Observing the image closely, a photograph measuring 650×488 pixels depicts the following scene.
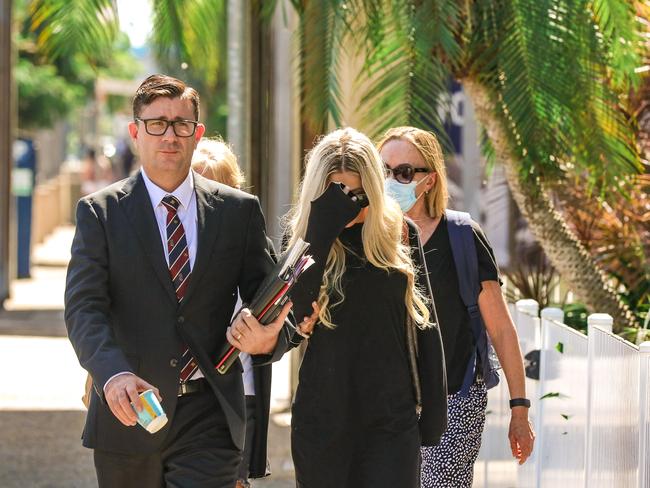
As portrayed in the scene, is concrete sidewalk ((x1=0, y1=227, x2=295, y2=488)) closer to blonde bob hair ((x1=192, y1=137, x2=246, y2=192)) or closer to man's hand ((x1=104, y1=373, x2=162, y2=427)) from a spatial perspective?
blonde bob hair ((x1=192, y1=137, x2=246, y2=192))

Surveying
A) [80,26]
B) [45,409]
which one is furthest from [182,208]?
[45,409]

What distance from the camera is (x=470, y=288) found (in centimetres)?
526

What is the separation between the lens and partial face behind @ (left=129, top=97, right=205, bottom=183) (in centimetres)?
445

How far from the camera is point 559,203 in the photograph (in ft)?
28.2

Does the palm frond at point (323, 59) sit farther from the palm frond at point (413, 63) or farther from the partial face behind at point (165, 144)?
the partial face behind at point (165, 144)

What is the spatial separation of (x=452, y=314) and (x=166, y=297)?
133 cm

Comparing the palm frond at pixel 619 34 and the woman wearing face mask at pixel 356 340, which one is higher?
the palm frond at pixel 619 34

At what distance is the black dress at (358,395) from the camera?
4418mm

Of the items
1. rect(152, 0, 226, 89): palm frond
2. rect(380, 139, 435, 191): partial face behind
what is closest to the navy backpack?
rect(380, 139, 435, 191): partial face behind

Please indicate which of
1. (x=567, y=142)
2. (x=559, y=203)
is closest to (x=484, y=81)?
(x=567, y=142)

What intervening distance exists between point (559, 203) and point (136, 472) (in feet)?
15.5

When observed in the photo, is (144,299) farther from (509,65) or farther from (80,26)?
(80,26)

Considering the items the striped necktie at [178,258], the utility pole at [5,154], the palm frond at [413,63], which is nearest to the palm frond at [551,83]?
the palm frond at [413,63]

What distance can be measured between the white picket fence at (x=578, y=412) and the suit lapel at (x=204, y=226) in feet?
4.78
